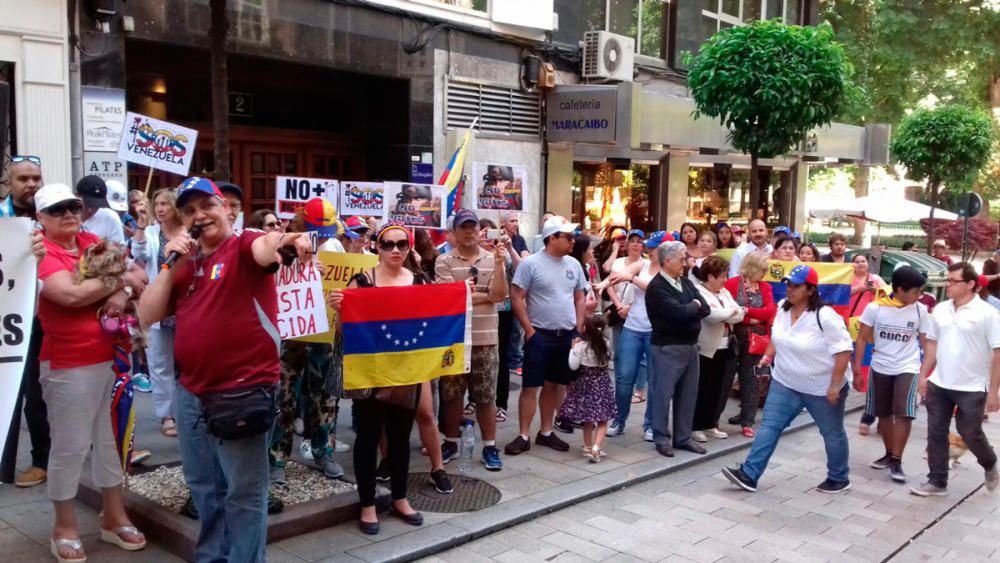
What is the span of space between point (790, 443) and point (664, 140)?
28.8 feet

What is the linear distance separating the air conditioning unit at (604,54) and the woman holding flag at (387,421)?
11146 mm

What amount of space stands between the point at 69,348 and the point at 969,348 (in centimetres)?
635

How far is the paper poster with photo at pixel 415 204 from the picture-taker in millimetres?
9734

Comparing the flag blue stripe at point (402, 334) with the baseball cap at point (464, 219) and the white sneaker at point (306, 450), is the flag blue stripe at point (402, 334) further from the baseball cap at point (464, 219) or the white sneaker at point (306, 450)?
the white sneaker at point (306, 450)

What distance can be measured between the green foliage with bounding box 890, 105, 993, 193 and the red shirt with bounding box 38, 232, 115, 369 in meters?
17.0

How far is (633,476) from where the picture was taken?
277 inches

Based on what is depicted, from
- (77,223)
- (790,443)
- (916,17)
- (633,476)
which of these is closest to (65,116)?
(77,223)

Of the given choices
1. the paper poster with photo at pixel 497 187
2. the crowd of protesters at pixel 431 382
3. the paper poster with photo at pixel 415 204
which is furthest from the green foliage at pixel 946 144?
the paper poster with photo at pixel 415 204

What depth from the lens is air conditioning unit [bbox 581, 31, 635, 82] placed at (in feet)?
52.9

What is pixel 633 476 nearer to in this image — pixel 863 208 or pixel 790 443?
pixel 790 443

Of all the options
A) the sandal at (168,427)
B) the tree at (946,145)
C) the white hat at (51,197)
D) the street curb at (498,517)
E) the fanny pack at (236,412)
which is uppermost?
the tree at (946,145)

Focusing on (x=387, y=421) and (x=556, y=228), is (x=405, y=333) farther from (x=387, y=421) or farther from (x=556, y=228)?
(x=556, y=228)

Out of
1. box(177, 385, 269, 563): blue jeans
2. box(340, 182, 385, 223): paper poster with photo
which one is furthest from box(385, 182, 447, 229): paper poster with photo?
box(177, 385, 269, 563): blue jeans

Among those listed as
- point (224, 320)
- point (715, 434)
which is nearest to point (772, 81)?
point (715, 434)
